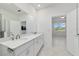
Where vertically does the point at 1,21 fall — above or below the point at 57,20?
below

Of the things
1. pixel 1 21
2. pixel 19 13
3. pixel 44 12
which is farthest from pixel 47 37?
pixel 1 21

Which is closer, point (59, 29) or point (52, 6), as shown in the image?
point (52, 6)

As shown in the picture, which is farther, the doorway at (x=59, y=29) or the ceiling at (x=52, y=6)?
the doorway at (x=59, y=29)

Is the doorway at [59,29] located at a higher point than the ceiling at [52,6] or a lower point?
lower

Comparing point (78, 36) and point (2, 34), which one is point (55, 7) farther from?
point (2, 34)

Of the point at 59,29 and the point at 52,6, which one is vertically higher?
the point at 52,6

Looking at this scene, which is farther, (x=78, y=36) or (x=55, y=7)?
(x=55, y=7)

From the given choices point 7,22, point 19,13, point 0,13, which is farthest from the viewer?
point 19,13

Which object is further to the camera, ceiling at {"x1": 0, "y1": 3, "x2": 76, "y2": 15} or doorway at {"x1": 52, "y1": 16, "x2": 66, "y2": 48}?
doorway at {"x1": 52, "y1": 16, "x2": 66, "y2": 48}

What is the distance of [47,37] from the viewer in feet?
15.7

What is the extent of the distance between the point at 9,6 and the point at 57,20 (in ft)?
15.4

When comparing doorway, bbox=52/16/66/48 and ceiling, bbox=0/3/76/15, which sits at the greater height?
ceiling, bbox=0/3/76/15

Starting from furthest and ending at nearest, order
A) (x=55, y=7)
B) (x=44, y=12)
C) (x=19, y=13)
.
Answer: (x=44, y=12), (x=55, y=7), (x=19, y=13)

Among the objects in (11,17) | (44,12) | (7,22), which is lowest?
(7,22)
